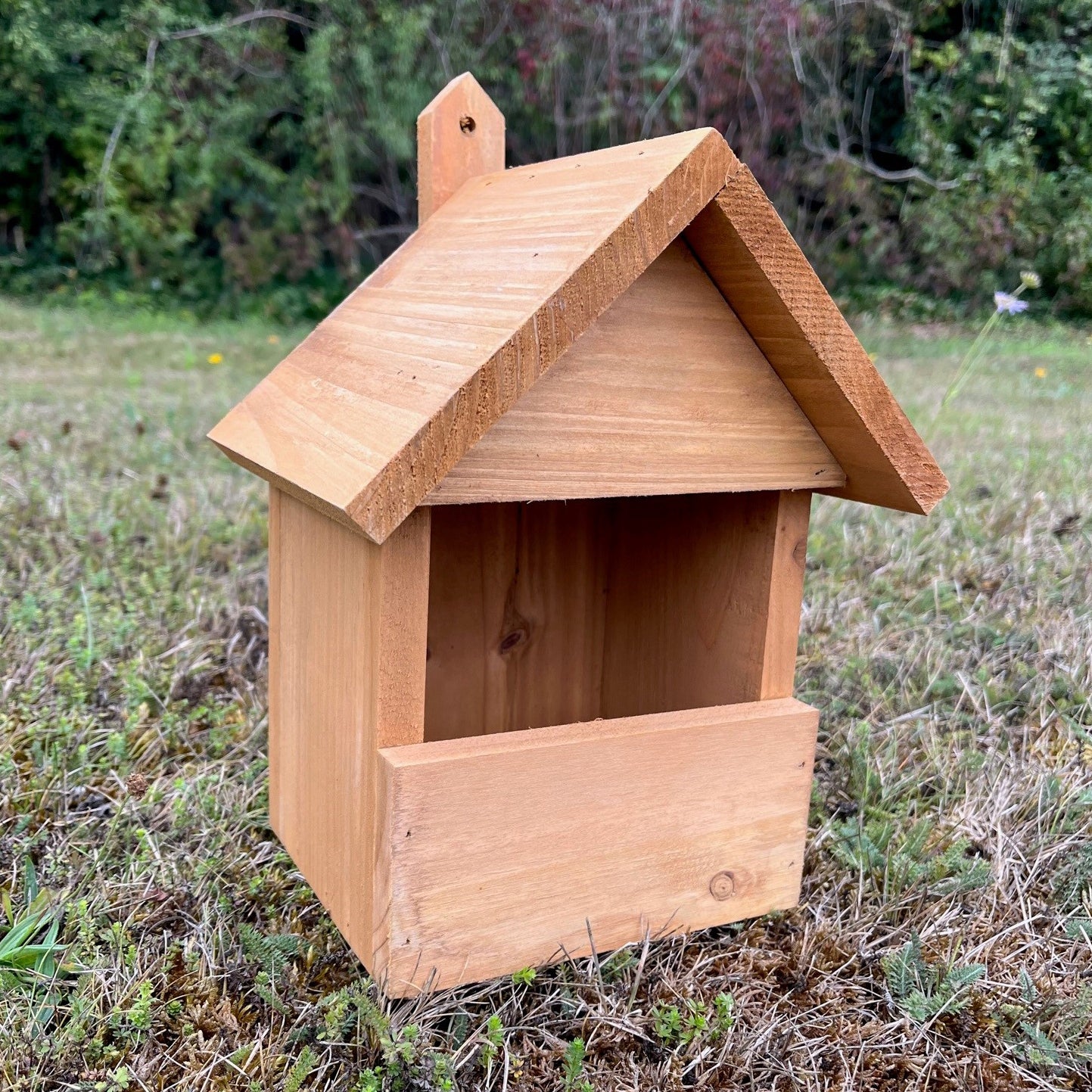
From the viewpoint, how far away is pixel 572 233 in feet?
3.84

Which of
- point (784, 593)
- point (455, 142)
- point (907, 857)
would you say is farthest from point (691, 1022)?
point (455, 142)

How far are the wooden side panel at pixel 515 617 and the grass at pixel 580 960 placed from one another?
416 millimetres

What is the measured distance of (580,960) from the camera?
1.42m

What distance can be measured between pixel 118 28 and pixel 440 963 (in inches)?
441

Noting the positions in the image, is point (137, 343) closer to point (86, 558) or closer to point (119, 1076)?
point (86, 558)

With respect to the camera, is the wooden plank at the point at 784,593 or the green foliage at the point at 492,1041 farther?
the wooden plank at the point at 784,593

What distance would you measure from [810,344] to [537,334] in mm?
365

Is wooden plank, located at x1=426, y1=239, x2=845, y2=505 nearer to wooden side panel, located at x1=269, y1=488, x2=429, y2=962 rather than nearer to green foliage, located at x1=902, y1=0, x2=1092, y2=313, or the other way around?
wooden side panel, located at x1=269, y1=488, x2=429, y2=962

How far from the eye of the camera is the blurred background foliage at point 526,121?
9.03 metres

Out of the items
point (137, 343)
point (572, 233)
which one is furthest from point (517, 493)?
point (137, 343)

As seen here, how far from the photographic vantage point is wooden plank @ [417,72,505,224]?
1.70 m

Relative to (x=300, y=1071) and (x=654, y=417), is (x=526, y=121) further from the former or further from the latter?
(x=300, y=1071)

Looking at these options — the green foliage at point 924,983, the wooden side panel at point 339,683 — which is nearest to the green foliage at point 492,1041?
the wooden side panel at point 339,683

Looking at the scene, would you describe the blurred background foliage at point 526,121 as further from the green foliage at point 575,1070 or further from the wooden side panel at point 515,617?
the green foliage at point 575,1070
